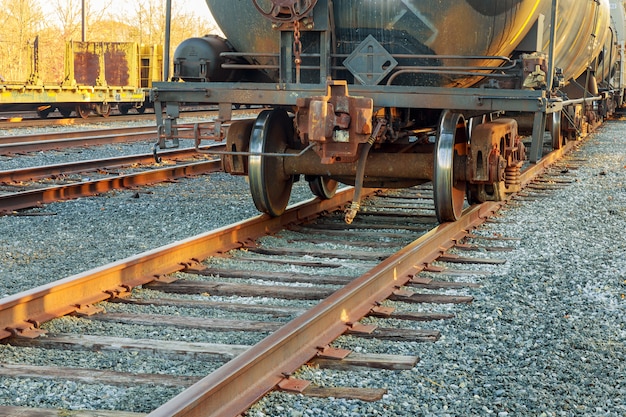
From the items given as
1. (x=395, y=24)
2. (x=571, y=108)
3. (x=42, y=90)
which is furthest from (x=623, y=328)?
(x=42, y=90)

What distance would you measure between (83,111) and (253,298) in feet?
73.0

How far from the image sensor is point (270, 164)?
7371 mm

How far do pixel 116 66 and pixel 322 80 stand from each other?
24.5 meters

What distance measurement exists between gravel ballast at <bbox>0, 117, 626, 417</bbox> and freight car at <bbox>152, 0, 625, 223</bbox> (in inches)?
28.9

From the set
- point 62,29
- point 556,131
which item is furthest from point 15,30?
point 556,131

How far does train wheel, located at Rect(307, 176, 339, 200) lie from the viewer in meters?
8.16

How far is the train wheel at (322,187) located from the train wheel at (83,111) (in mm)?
18756

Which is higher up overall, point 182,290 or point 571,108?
point 571,108

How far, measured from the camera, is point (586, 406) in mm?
3490

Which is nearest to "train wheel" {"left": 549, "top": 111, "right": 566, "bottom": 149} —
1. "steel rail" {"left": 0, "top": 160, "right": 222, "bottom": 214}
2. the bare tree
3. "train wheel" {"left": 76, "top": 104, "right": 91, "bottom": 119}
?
"steel rail" {"left": 0, "top": 160, "right": 222, "bottom": 214}

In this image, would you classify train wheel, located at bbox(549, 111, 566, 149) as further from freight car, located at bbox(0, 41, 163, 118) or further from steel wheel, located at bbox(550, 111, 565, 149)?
freight car, located at bbox(0, 41, 163, 118)

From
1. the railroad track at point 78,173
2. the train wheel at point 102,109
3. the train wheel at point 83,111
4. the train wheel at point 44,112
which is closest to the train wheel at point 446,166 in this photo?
the railroad track at point 78,173

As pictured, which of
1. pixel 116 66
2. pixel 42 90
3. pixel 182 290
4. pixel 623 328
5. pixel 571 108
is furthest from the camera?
pixel 116 66

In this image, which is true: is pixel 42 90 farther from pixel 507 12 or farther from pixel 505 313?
pixel 505 313
